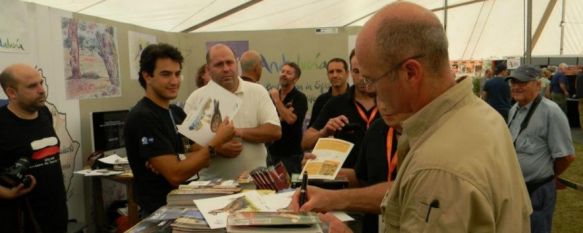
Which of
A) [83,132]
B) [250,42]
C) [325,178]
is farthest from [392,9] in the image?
[250,42]

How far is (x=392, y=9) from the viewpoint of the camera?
102 cm

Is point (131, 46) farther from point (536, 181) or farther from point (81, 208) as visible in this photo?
point (536, 181)

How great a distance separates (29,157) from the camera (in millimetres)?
2973

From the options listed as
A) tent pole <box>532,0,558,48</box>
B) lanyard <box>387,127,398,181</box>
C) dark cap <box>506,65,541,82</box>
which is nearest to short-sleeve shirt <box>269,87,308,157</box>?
dark cap <box>506,65,541,82</box>

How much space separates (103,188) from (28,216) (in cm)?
186

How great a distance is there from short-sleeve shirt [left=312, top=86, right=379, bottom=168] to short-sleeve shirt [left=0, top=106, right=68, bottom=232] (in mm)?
1816

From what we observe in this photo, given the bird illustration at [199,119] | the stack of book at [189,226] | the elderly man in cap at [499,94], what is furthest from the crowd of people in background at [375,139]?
the elderly man in cap at [499,94]

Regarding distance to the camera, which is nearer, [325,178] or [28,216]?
[325,178]

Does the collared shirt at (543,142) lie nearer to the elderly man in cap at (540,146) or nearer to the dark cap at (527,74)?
the elderly man in cap at (540,146)

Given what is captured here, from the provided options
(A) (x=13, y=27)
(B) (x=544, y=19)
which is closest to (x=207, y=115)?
(A) (x=13, y=27)

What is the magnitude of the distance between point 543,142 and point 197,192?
294 centimetres

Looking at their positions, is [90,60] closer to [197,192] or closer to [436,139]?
[197,192]

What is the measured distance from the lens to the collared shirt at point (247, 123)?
2775 millimetres

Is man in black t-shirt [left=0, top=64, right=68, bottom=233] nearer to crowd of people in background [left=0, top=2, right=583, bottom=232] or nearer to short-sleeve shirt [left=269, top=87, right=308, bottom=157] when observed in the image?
crowd of people in background [left=0, top=2, right=583, bottom=232]
